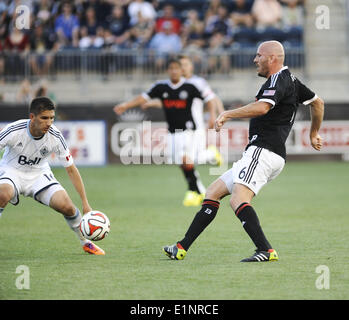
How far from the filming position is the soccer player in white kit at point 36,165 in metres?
7.85

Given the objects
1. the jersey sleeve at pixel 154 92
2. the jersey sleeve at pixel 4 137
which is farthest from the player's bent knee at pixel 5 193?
the jersey sleeve at pixel 154 92

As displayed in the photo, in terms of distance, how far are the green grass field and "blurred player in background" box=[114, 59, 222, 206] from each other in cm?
62

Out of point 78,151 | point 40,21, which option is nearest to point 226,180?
point 78,151

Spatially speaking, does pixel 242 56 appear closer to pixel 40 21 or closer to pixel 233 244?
pixel 40 21

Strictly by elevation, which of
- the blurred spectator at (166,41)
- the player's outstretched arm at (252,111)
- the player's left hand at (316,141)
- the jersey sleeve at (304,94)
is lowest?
the player's left hand at (316,141)

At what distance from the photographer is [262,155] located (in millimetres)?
7578

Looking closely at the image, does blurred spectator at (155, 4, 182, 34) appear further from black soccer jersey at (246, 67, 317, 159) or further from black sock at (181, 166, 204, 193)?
black soccer jersey at (246, 67, 317, 159)

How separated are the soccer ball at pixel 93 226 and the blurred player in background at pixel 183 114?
5451mm

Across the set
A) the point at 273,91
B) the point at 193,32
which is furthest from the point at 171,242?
the point at 193,32

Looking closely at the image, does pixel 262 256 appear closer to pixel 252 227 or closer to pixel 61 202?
pixel 252 227

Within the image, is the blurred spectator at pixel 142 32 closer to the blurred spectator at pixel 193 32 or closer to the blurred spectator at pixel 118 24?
the blurred spectator at pixel 118 24

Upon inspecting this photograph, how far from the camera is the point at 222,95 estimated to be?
21766 mm

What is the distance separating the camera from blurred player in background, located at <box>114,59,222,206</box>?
13391 mm

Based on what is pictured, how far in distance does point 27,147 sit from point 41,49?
1449cm
